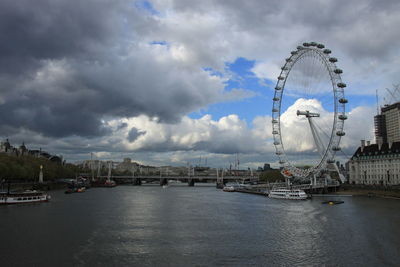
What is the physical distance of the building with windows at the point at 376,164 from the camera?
88.8 metres

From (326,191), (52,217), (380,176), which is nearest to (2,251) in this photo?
(52,217)

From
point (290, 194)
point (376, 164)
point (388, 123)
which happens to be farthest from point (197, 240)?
point (388, 123)

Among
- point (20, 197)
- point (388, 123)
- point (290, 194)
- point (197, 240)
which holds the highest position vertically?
point (388, 123)

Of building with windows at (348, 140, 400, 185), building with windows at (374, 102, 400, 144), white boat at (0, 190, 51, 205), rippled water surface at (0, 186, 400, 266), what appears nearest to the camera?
rippled water surface at (0, 186, 400, 266)

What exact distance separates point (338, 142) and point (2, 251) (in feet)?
186

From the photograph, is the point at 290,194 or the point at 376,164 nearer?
the point at 290,194

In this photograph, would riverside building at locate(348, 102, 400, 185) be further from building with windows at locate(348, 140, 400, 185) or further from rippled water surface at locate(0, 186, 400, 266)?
rippled water surface at locate(0, 186, 400, 266)

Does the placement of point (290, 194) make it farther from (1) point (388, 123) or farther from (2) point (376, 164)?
(1) point (388, 123)

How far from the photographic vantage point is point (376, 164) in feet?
309

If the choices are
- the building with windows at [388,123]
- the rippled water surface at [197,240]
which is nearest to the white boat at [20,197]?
the rippled water surface at [197,240]

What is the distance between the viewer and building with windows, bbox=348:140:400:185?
88.8 metres

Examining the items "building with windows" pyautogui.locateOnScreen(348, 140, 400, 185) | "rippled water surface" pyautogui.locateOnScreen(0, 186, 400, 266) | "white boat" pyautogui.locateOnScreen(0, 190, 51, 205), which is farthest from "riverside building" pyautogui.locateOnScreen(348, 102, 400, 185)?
"white boat" pyautogui.locateOnScreen(0, 190, 51, 205)

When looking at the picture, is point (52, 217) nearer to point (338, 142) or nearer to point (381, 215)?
point (381, 215)

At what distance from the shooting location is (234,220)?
132ft
